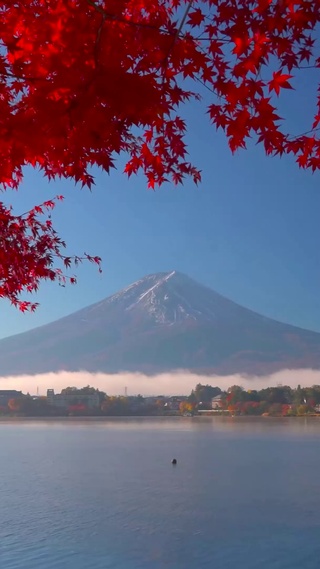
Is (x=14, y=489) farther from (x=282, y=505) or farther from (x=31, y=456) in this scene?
(x=31, y=456)

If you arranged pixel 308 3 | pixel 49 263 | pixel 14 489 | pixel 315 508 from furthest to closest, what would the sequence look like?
pixel 14 489 → pixel 315 508 → pixel 49 263 → pixel 308 3

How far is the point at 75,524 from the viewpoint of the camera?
14.7m

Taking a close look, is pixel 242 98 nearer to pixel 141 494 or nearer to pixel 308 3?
pixel 308 3

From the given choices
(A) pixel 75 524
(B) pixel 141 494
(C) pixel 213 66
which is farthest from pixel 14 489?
(C) pixel 213 66

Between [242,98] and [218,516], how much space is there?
12.8 meters

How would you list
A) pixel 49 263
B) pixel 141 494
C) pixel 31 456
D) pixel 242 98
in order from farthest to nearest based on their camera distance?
1. pixel 31 456
2. pixel 141 494
3. pixel 49 263
4. pixel 242 98

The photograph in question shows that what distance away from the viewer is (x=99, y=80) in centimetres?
368

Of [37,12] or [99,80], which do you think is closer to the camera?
[99,80]

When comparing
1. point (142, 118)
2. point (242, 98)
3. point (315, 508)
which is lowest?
point (315, 508)

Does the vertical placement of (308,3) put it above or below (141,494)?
above

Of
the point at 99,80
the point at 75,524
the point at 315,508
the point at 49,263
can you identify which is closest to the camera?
the point at 99,80

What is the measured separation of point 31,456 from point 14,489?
14.1 m

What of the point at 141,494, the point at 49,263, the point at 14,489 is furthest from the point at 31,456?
the point at 49,263

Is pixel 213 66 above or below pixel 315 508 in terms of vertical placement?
above
